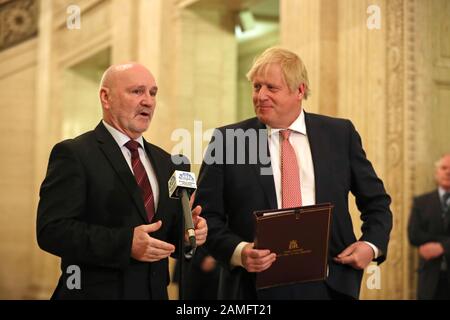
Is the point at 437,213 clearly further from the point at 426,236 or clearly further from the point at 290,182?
the point at 290,182

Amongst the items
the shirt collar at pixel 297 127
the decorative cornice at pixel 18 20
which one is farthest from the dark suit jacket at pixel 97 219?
the decorative cornice at pixel 18 20

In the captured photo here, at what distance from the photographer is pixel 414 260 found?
6.43 metres

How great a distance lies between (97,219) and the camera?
11.1 feet

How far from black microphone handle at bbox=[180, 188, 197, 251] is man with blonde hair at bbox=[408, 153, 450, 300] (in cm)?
374

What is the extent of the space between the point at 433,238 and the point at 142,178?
3.57 meters

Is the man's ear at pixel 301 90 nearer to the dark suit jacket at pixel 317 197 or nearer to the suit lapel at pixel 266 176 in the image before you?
the dark suit jacket at pixel 317 197

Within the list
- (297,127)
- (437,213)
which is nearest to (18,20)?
(437,213)

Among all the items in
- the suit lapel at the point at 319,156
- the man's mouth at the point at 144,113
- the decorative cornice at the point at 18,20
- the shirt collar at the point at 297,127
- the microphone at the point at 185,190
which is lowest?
the microphone at the point at 185,190

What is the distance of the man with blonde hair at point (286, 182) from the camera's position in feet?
12.3

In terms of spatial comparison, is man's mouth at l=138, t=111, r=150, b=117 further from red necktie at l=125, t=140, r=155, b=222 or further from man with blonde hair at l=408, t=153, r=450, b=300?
man with blonde hair at l=408, t=153, r=450, b=300

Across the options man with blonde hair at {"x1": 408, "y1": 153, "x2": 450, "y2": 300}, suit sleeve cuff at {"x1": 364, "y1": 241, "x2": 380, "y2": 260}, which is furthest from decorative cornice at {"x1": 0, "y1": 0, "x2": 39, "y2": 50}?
suit sleeve cuff at {"x1": 364, "y1": 241, "x2": 380, "y2": 260}

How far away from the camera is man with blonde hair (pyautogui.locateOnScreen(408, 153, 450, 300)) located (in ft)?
20.7
